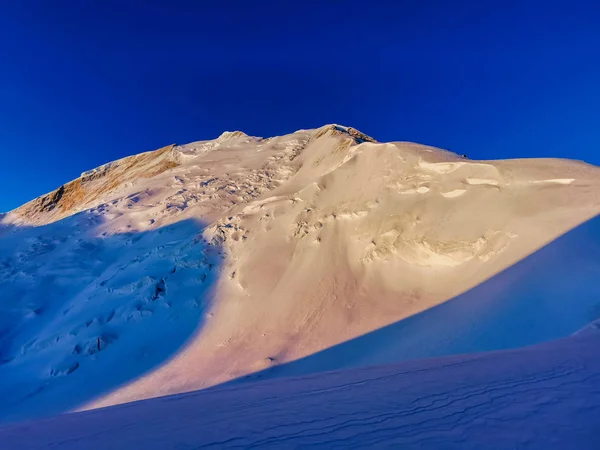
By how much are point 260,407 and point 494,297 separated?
652cm

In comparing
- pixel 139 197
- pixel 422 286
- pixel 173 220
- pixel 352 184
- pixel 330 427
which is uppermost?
pixel 139 197

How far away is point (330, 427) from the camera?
367cm

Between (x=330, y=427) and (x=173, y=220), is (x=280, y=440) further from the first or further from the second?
(x=173, y=220)

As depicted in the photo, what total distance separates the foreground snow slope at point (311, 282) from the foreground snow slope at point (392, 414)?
3.05m

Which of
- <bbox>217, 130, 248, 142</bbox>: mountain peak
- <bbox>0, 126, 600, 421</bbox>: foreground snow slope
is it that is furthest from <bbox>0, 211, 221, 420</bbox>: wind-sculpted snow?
<bbox>217, 130, 248, 142</bbox>: mountain peak

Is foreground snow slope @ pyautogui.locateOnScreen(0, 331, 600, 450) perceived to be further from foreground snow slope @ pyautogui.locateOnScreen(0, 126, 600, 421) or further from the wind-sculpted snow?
the wind-sculpted snow

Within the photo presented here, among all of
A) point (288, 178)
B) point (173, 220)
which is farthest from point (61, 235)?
point (288, 178)

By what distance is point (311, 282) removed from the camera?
11.8 meters

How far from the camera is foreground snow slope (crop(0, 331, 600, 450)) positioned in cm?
317

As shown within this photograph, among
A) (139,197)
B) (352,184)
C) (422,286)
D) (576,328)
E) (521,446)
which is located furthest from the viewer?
(139,197)

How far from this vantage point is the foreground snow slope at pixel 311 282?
29.3ft

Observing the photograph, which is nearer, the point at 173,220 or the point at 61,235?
the point at 173,220

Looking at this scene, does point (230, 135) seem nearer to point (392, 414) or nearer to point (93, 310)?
point (93, 310)

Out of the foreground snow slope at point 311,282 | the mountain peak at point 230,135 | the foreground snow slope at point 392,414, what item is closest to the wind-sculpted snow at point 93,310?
the foreground snow slope at point 311,282
